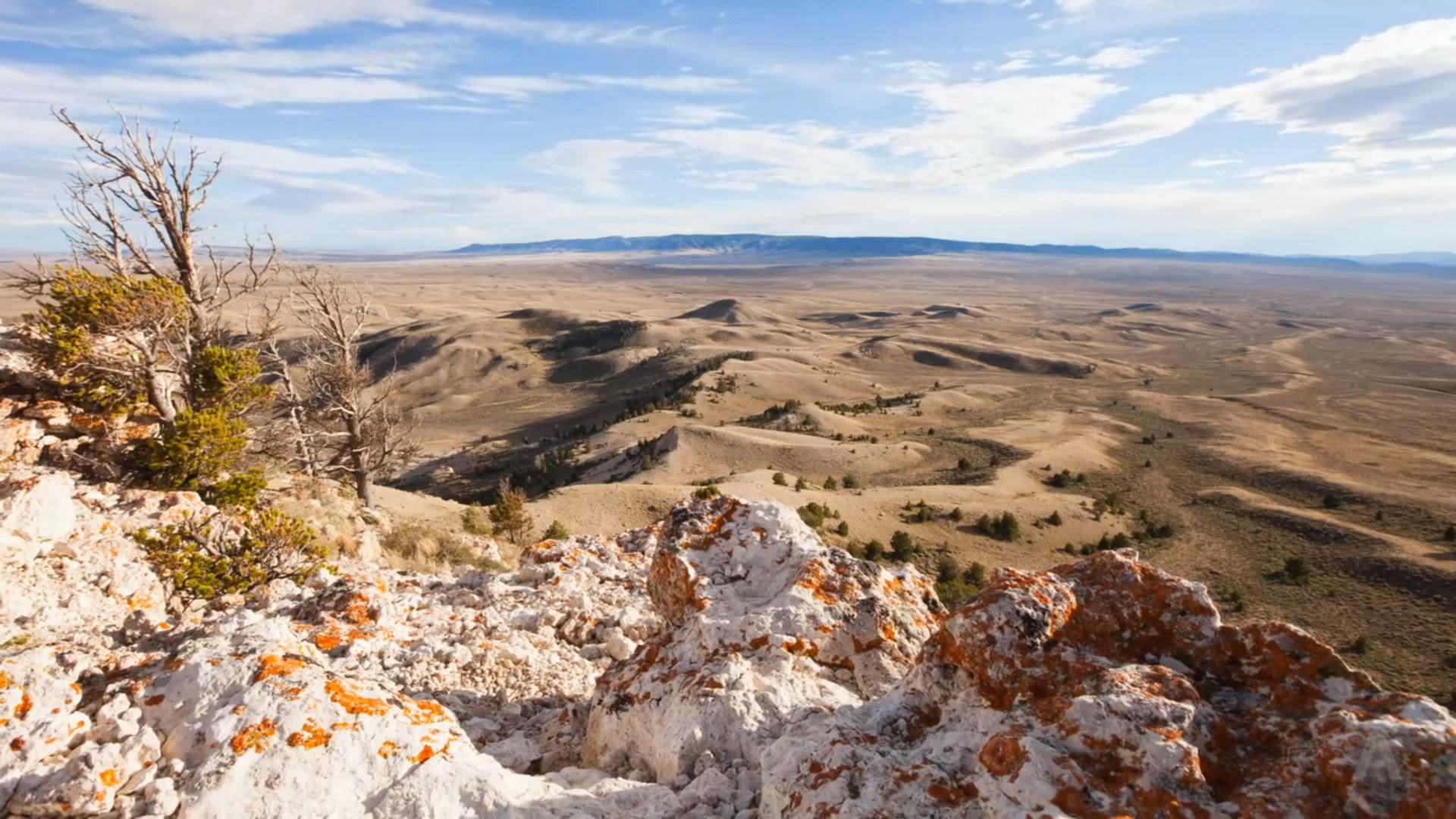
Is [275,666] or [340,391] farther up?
[275,666]

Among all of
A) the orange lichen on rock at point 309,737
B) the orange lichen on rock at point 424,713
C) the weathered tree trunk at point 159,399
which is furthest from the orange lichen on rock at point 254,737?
the weathered tree trunk at point 159,399

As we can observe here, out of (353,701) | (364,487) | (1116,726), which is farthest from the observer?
(364,487)

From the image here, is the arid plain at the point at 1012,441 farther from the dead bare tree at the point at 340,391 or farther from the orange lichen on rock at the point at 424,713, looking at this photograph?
the orange lichen on rock at the point at 424,713

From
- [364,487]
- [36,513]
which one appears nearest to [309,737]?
[36,513]

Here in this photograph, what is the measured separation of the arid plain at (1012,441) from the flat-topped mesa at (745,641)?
662 inches

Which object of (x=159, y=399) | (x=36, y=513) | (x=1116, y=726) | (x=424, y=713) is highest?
(x=159, y=399)

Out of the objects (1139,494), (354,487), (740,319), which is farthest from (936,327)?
(354,487)

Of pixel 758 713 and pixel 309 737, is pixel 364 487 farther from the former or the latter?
pixel 758 713

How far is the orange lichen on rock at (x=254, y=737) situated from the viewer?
13.6 feet

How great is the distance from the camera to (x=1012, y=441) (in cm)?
4566

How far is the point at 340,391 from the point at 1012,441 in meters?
39.0

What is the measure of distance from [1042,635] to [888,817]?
1607 millimetres

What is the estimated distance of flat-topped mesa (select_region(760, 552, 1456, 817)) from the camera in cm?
337

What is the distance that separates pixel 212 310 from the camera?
13852 mm
